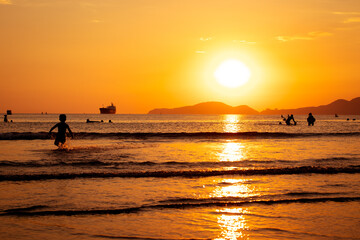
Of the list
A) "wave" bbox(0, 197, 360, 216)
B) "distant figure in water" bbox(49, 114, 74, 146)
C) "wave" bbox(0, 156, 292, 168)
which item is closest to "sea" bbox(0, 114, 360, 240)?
"wave" bbox(0, 197, 360, 216)

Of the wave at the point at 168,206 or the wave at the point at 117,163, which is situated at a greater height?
the wave at the point at 117,163

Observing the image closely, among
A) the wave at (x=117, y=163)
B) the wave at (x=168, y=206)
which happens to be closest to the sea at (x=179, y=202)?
the wave at (x=168, y=206)

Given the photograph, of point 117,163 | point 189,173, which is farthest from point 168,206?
point 117,163

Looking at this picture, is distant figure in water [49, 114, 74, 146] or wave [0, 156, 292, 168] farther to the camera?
distant figure in water [49, 114, 74, 146]

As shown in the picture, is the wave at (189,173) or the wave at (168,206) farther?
the wave at (189,173)

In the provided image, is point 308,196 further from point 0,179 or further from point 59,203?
point 0,179

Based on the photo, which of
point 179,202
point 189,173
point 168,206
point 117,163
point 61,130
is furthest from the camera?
point 61,130

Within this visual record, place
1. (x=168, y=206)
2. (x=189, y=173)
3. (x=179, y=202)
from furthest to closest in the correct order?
1. (x=189, y=173)
2. (x=179, y=202)
3. (x=168, y=206)

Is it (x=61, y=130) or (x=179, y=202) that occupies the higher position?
(x=61, y=130)

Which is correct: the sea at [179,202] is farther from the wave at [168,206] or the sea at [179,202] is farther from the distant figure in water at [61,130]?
the distant figure in water at [61,130]

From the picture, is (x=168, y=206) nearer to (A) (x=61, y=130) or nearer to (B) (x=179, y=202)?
(B) (x=179, y=202)

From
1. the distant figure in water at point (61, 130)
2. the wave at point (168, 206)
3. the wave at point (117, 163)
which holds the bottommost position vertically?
the wave at point (168, 206)

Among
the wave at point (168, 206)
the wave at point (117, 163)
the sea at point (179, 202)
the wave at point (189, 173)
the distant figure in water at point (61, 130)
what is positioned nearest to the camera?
the sea at point (179, 202)

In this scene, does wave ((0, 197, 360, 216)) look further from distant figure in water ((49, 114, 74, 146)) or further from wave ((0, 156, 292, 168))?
distant figure in water ((49, 114, 74, 146))
